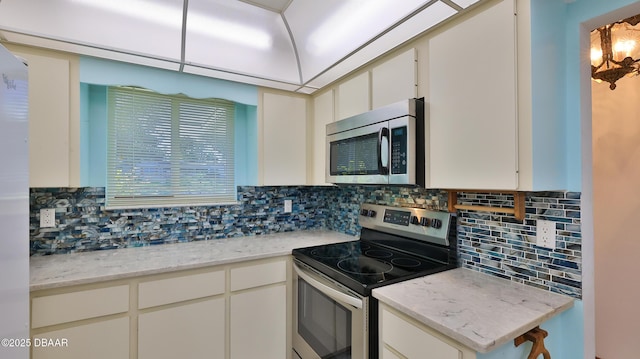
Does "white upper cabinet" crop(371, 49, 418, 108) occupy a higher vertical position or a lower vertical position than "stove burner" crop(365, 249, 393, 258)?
higher

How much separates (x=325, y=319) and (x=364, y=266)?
0.38 metres

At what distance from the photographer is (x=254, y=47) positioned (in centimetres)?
197

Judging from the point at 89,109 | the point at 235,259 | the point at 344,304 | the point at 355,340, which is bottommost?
the point at 355,340

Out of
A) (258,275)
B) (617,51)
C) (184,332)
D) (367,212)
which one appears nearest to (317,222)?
(367,212)

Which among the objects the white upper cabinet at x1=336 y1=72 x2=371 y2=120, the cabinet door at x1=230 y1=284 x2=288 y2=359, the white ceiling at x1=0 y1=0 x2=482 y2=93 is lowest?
the cabinet door at x1=230 y1=284 x2=288 y2=359

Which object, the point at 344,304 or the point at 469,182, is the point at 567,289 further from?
the point at 344,304

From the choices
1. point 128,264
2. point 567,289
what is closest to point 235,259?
point 128,264

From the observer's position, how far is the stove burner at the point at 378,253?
1818mm

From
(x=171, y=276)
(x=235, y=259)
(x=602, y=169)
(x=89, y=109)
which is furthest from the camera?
(x=602, y=169)

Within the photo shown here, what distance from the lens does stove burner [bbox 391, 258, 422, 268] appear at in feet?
5.32

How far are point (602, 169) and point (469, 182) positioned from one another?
1.75m

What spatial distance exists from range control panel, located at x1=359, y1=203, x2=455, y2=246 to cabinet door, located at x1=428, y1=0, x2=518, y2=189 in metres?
0.35

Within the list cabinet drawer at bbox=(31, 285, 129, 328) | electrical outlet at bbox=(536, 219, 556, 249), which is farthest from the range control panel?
cabinet drawer at bbox=(31, 285, 129, 328)

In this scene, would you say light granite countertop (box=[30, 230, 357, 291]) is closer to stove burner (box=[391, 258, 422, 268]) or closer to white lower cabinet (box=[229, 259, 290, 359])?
white lower cabinet (box=[229, 259, 290, 359])
